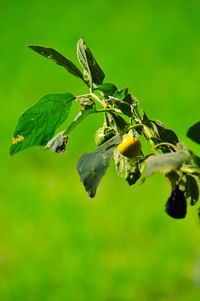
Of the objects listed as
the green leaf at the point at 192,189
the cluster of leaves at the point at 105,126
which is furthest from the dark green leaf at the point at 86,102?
the green leaf at the point at 192,189

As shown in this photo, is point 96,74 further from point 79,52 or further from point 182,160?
point 182,160

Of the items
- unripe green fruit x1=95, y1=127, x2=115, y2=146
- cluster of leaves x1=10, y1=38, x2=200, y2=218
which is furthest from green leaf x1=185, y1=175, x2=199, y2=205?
unripe green fruit x1=95, y1=127, x2=115, y2=146

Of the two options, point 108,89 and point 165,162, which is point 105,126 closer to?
point 108,89

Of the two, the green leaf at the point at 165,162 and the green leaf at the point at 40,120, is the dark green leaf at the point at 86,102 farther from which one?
the green leaf at the point at 165,162

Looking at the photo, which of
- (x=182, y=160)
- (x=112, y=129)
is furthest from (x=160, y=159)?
(x=112, y=129)

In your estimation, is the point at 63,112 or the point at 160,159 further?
the point at 63,112

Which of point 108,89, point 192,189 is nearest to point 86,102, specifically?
point 108,89

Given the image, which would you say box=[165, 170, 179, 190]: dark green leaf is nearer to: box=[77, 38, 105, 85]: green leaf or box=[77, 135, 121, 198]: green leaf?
box=[77, 135, 121, 198]: green leaf
